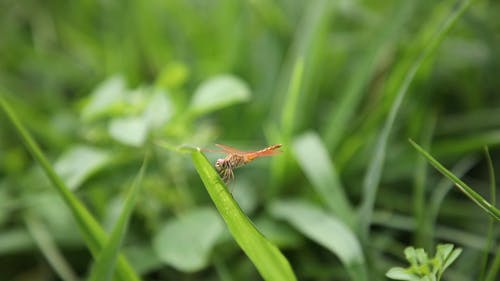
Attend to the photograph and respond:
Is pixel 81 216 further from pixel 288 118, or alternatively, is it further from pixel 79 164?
pixel 288 118

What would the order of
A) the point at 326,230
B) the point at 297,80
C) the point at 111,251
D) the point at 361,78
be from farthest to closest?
the point at 361,78 < the point at 297,80 < the point at 326,230 < the point at 111,251

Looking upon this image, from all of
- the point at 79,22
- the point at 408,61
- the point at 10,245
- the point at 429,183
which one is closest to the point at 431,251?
the point at 429,183

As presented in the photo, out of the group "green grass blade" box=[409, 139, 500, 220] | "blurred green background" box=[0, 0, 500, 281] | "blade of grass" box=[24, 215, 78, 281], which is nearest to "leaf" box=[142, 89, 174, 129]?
"blurred green background" box=[0, 0, 500, 281]

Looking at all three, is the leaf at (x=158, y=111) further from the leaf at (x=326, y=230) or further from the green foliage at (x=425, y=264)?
the green foliage at (x=425, y=264)

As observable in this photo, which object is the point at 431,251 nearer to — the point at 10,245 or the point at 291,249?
the point at 291,249

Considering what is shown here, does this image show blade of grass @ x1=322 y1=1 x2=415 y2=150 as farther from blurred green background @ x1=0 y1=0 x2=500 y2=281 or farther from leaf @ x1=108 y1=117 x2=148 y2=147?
leaf @ x1=108 y1=117 x2=148 y2=147

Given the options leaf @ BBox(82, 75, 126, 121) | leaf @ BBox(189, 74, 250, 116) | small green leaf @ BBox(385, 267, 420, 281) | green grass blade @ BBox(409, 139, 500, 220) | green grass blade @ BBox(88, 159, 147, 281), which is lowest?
green grass blade @ BBox(88, 159, 147, 281)

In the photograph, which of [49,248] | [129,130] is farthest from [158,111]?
[49,248]
